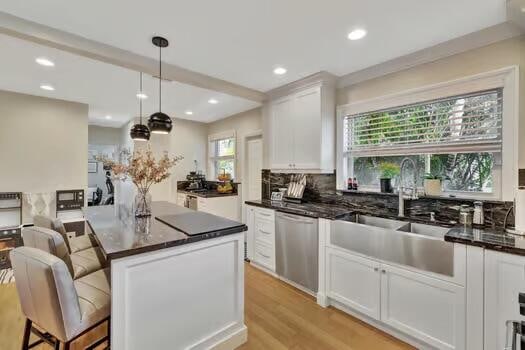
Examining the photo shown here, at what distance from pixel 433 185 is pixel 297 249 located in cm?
153

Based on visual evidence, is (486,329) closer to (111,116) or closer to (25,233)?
(25,233)

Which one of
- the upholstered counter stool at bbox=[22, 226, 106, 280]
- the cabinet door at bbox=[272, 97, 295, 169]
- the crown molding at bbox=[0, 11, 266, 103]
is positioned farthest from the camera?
the cabinet door at bbox=[272, 97, 295, 169]

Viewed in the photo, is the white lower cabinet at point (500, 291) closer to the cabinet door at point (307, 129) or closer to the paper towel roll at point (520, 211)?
the paper towel roll at point (520, 211)

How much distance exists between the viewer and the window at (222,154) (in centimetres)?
538

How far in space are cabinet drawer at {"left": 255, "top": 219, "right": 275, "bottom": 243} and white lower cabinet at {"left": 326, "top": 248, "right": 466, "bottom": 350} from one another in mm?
887

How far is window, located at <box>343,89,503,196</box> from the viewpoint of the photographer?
2.14 meters

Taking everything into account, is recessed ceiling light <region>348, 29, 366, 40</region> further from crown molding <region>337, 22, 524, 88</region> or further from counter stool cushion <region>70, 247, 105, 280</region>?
counter stool cushion <region>70, 247, 105, 280</region>

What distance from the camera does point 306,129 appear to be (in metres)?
3.20

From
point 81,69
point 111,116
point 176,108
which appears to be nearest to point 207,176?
point 176,108

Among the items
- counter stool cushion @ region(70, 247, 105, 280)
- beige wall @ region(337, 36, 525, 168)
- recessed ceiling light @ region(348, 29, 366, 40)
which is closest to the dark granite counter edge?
counter stool cushion @ region(70, 247, 105, 280)

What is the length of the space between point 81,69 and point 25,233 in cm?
208

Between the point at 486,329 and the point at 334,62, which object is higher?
the point at 334,62

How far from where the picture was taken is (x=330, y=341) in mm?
2002

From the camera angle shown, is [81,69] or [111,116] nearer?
[81,69]
